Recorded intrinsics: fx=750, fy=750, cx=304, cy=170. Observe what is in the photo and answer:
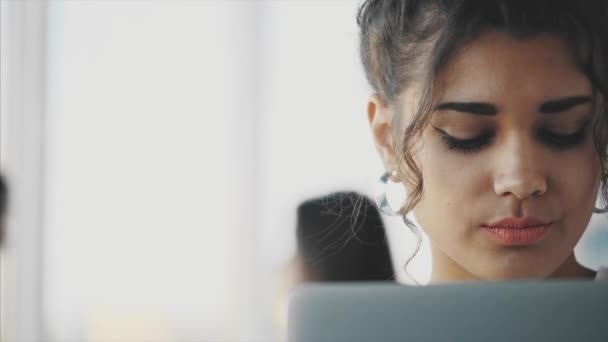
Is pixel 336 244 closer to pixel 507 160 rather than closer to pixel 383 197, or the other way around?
pixel 383 197

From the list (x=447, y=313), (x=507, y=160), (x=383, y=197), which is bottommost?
(x=447, y=313)

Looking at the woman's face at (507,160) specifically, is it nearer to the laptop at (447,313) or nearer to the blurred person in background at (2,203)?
the laptop at (447,313)

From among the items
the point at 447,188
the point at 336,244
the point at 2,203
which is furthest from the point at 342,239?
the point at 2,203

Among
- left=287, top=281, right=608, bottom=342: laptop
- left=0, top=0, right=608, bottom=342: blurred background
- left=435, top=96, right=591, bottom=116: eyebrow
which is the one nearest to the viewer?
left=287, top=281, right=608, bottom=342: laptop

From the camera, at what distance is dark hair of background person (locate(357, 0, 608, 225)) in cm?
176

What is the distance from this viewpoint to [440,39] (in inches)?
69.6

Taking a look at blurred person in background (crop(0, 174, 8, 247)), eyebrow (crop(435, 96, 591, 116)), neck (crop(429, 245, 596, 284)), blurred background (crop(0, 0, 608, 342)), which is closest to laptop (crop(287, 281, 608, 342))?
neck (crop(429, 245, 596, 284))

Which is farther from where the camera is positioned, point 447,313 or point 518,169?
point 518,169

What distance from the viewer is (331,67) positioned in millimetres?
1854

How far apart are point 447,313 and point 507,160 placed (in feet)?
1.35

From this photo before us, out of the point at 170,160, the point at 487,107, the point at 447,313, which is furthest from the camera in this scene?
the point at 170,160

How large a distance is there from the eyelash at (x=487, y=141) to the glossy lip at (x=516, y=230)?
0.19 m

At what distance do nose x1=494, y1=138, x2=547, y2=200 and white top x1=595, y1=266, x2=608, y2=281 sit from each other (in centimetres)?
26

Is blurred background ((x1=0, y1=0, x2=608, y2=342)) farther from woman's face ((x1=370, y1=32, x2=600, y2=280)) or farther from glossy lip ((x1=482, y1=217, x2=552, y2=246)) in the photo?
glossy lip ((x1=482, y1=217, x2=552, y2=246))
